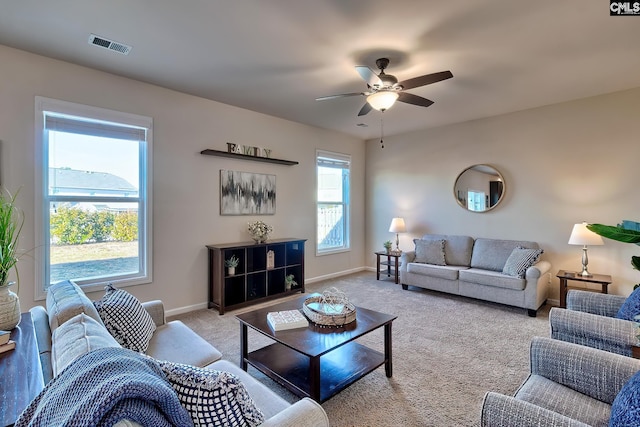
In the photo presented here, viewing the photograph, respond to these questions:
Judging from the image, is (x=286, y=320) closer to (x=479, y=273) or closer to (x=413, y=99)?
(x=413, y=99)

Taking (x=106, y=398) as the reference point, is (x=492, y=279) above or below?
below

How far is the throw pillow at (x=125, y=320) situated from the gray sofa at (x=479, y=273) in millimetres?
3853

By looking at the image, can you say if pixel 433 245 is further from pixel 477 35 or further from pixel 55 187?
pixel 55 187

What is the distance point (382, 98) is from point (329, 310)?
1.91m

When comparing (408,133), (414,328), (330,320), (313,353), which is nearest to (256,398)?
(313,353)

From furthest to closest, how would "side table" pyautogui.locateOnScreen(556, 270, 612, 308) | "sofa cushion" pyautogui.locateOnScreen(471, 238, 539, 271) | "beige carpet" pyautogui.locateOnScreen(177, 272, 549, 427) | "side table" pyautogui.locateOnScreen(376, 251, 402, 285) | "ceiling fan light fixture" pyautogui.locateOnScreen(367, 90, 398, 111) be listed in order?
1. "side table" pyautogui.locateOnScreen(376, 251, 402, 285)
2. "sofa cushion" pyautogui.locateOnScreen(471, 238, 539, 271)
3. "side table" pyautogui.locateOnScreen(556, 270, 612, 308)
4. "ceiling fan light fixture" pyautogui.locateOnScreen(367, 90, 398, 111)
5. "beige carpet" pyautogui.locateOnScreen(177, 272, 549, 427)

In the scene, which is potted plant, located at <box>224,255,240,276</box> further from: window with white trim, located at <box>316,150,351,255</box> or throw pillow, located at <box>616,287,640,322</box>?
throw pillow, located at <box>616,287,640,322</box>

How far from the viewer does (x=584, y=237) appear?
3.67 metres

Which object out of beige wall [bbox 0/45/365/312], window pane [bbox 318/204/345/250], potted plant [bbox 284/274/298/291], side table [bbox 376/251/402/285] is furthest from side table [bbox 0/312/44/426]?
side table [bbox 376/251/402/285]

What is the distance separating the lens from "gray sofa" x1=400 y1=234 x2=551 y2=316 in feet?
12.6

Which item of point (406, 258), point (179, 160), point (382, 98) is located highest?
point (382, 98)

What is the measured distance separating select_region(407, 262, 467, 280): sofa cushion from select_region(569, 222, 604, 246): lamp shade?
4.64ft

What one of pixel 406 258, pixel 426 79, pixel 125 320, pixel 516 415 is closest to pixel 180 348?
pixel 125 320

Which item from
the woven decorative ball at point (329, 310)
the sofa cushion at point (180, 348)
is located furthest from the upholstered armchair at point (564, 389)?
the sofa cushion at point (180, 348)
